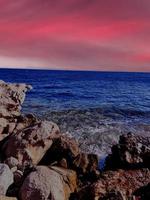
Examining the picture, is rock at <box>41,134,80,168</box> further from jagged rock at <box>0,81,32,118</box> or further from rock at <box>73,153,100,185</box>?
jagged rock at <box>0,81,32,118</box>

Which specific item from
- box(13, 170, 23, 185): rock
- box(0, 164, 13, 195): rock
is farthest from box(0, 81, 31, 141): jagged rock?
box(0, 164, 13, 195): rock

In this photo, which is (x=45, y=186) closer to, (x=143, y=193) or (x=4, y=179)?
(x=4, y=179)

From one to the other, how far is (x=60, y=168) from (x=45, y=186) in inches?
77.3

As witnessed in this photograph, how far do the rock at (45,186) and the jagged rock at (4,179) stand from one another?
53 cm

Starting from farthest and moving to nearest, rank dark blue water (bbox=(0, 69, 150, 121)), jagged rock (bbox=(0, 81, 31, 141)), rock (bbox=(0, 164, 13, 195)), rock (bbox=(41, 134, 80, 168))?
dark blue water (bbox=(0, 69, 150, 121)) < jagged rock (bbox=(0, 81, 31, 141)) < rock (bbox=(41, 134, 80, 168)) < rock (bbox=(0, 164, 13, 195))

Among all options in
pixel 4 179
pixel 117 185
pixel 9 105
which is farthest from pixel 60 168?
pixel 9 105

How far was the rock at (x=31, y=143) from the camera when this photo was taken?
43.7ft

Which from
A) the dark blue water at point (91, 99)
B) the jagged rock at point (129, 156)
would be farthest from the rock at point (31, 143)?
the dark blue water at point (91, 99)

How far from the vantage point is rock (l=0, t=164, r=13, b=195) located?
1064cm

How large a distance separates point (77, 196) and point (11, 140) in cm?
400

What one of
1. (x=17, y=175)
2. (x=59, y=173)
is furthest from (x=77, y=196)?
(x=17, y=175)

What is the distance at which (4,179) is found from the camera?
10844 mm

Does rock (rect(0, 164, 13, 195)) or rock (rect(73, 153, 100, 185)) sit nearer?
rock (rect(0, 164, 13, 195))

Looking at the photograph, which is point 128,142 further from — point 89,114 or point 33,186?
point 89,114
